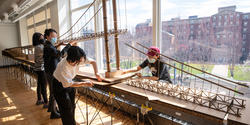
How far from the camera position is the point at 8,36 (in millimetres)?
8883

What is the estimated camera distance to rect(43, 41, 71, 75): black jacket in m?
2.25

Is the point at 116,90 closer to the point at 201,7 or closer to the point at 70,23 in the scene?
the point at 201,7

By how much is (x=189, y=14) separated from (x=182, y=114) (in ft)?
5.20

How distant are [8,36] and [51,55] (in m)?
8.60

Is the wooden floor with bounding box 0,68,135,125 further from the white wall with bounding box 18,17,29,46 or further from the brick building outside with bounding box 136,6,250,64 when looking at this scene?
the white wall with bounding box 18,17,29,46

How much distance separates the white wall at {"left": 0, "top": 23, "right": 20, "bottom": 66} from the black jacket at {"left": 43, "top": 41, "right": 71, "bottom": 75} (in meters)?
8.35

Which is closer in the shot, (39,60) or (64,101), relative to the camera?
(64,101)

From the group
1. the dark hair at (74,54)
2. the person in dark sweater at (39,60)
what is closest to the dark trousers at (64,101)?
the dark hair at (74,54)

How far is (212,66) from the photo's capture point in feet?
7.02

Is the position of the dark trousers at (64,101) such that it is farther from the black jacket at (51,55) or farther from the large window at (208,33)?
the large window at (208,33)

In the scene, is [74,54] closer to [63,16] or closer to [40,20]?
[63,16]

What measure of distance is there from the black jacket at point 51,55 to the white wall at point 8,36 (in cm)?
835

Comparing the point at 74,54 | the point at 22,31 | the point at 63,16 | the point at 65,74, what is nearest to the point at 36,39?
the point at 65,74

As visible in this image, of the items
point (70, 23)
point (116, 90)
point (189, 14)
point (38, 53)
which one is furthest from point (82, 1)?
point (116, 90)
